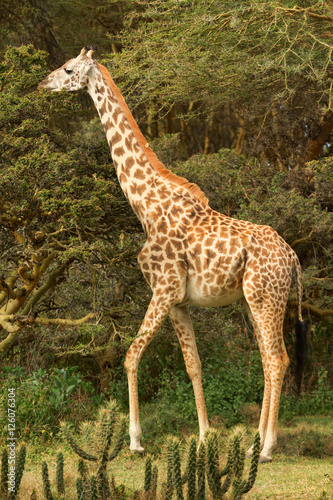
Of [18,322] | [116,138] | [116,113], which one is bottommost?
[18,322]

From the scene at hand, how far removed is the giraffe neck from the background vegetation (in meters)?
0.29

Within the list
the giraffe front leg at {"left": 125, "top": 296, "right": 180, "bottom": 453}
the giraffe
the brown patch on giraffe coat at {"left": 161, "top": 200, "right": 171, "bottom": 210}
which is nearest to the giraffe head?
the giraffe

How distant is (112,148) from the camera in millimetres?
6375

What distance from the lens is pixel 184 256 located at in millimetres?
6055

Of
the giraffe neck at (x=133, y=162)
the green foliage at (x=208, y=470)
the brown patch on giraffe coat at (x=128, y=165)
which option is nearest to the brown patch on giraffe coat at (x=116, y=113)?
the giraffe neck at (x=133, y=162)

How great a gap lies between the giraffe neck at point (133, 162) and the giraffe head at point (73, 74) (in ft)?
0.31

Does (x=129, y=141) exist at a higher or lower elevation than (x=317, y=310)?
higher

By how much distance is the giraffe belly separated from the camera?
20.1 ft

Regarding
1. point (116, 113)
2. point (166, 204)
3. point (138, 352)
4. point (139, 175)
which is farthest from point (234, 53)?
point (138, 352)

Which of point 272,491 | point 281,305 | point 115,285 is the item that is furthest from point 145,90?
point 272,491

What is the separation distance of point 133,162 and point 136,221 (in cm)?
93

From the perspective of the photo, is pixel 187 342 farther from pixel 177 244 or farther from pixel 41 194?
pixel 41 194

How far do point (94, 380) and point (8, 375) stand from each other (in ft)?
6.06

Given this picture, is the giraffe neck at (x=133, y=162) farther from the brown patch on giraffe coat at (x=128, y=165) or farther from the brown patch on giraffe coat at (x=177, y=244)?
the brown patch on giraffe coat at (x=177, y=244)
